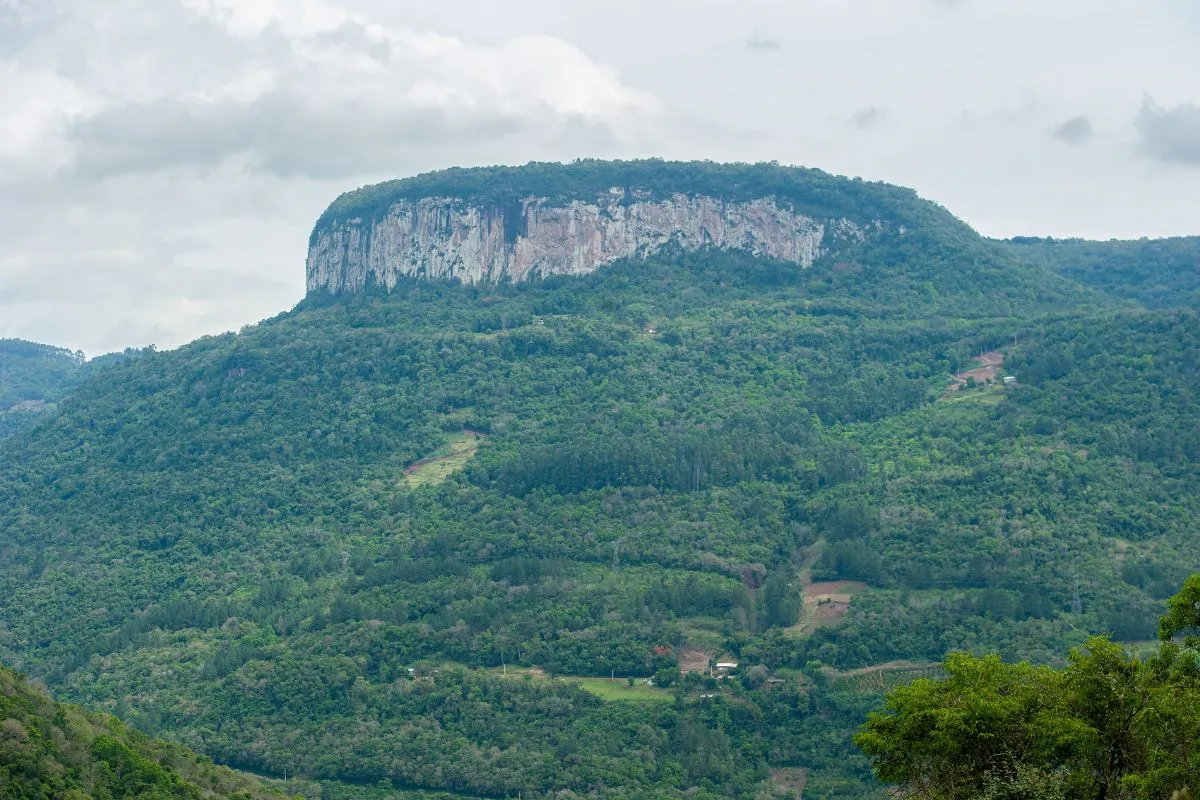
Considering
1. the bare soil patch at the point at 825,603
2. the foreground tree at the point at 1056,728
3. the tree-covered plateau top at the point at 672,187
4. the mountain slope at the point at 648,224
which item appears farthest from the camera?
the tree-covered plateau top at the point at 672,187

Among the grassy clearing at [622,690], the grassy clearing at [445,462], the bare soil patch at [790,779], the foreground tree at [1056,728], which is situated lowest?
the bare soil patch at [790,779]

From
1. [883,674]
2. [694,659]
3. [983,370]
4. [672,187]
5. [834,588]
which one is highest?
[672,187]

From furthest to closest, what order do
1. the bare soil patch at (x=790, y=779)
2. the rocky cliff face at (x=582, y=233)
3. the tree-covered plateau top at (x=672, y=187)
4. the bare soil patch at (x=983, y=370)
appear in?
the tree-covered plateau top at (x=672, y=187), the rocky cliff face at (x=582, y=233), the bare soil patch at (x=983, y=370), the bare soil patch at (x=790, y=779)

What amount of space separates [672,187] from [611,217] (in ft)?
25.0

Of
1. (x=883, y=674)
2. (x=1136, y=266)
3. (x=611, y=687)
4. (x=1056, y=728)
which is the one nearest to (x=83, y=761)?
(x=1056, y=728)

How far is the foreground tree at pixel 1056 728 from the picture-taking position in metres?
29.9

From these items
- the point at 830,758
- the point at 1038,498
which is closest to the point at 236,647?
the point at 830,758

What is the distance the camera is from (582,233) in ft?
499

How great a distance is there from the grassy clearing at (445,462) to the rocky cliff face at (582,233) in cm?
3220

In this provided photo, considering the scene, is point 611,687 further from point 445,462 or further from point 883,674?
point 445,462

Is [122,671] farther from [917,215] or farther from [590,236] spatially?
[917,215]

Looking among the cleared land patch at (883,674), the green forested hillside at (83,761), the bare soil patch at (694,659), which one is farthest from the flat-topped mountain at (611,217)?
the green forested hillside at (83,761)

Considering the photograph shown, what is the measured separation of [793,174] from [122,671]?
89.3 metres

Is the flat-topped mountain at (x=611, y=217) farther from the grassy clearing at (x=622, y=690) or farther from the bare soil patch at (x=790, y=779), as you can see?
the bare soil patch at (x=790, y=779)
